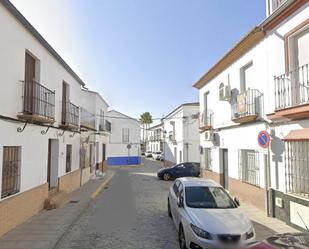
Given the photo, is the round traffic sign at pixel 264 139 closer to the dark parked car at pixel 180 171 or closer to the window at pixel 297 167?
the window at pixel 297 167

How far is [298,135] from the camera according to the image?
8125 millimetres

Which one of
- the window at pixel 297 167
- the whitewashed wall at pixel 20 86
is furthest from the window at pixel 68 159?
the window at pixel 297 167

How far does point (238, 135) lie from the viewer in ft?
41.7

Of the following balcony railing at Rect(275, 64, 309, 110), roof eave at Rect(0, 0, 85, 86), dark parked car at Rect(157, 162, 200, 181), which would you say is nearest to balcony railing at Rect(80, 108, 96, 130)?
roof eave at Rect(0, 0, 85, 86)

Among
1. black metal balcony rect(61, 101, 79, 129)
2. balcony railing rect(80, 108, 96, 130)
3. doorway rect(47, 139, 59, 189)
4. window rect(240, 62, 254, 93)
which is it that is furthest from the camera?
balcony railing rect(80, 108, 96, 130)

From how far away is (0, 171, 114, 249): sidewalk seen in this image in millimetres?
7195

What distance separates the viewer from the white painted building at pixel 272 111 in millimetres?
8305

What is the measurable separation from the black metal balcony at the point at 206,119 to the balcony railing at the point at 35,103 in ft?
29.8

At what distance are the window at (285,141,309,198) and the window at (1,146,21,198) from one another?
8005 millimetres

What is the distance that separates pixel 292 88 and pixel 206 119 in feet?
30.2

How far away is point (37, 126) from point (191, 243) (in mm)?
6878

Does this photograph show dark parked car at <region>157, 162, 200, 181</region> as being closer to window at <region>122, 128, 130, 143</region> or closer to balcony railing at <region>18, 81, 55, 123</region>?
balcony railing at <region>18, 81, 55, 123</region>

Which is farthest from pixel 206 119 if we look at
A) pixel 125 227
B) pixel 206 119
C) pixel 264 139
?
pixel 125 227

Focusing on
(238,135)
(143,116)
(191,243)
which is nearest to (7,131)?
(191,243)
